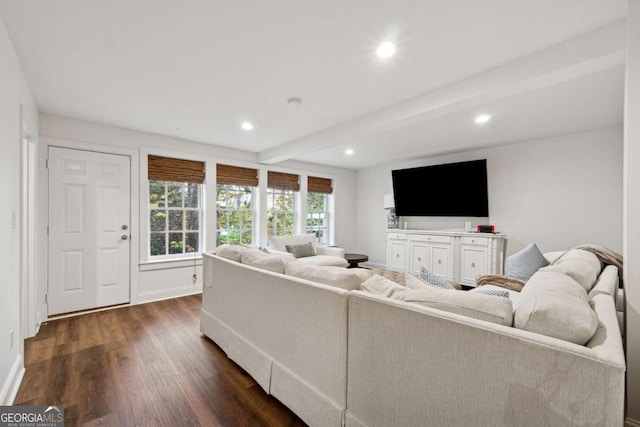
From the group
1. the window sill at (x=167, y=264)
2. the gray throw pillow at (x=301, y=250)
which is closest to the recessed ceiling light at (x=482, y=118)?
the gray throw pillow at (x=301, y=250)

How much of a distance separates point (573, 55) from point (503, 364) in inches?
78.3

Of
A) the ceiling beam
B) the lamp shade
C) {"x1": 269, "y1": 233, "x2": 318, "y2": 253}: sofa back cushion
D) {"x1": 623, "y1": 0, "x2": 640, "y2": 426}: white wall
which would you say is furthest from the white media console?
{"x1": 623, "y1": 0, "x2": 640, "y2": 426}: white wall

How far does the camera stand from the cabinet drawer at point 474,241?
4.30m

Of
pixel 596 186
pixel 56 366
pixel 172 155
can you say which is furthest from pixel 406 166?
pixel 56 366

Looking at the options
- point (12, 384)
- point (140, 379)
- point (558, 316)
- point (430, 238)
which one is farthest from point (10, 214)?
point (430, 238)

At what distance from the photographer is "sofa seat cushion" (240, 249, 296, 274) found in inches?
79.5

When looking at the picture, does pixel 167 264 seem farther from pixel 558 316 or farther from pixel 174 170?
pixel 558 316

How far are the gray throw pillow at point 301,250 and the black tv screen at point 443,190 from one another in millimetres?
1952

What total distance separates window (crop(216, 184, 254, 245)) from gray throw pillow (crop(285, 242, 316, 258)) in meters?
0.85

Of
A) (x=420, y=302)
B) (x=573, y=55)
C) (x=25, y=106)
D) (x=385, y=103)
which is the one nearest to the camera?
(x=420, y=302)

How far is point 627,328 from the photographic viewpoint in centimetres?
138

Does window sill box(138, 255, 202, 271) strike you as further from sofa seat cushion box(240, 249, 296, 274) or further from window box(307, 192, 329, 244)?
window box(307, 192, 329, 244)

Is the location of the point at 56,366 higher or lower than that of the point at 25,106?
lower

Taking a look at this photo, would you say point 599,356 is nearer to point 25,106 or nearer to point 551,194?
point 25,106
